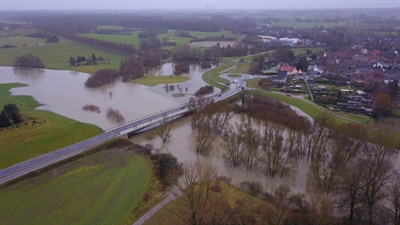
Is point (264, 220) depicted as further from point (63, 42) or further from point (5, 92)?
point (63, 42)

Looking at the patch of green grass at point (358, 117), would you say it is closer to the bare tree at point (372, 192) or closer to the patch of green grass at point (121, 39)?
the bare tree at point (372, 192)

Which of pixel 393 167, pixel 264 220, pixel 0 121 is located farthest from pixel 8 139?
pixel 393 167

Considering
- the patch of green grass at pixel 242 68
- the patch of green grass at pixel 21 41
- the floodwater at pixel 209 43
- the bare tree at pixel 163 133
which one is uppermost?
the patch of green grass at pixel 21 41

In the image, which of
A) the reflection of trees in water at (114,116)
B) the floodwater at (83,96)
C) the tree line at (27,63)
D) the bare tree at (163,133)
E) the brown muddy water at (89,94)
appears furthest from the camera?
the tree line at (27,63)

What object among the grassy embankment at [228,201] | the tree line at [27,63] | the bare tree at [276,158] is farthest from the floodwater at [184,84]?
the tree line at [27,63]

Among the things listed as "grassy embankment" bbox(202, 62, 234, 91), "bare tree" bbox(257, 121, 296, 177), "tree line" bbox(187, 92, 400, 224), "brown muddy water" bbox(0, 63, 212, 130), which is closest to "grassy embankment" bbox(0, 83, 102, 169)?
"brown muddy water" bbox(0, 63, 212, 130)

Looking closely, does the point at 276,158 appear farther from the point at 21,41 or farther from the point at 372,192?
the point at 21,41

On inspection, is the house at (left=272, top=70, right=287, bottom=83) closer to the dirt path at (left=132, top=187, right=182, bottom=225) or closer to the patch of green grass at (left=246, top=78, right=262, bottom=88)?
the patch of green grass at (left=246, top=78, right=262, bottom=88)
